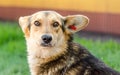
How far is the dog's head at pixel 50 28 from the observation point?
6289mm

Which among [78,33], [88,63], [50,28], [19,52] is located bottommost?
[78,33]

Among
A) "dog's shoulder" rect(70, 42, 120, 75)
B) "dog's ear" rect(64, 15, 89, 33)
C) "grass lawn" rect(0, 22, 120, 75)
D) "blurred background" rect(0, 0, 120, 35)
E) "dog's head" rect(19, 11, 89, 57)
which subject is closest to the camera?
"dog's shoulder" rect(70, 42, 120, 75)

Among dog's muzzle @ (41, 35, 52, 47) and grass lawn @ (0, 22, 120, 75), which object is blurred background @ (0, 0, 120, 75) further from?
dog's muzzle @ (41, 35, 52, 47)

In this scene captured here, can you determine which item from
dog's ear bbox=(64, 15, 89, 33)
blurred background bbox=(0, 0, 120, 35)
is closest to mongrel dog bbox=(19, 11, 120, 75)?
dog's ear bbox=(64, 15, 89, 33)

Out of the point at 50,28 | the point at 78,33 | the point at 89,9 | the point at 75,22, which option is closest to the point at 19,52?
the point at 78,33

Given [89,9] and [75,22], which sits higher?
[75,22]

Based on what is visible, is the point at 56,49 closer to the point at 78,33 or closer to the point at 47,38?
the point at 47,38

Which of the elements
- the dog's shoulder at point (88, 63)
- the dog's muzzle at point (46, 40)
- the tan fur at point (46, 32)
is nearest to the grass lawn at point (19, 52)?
the dog's shoulder at point (88, 63)

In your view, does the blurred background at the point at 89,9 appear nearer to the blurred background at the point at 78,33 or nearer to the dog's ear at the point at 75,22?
the blurred background at the point at 78,33

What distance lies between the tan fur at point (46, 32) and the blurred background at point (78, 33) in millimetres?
2104

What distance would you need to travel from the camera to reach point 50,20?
249 inches

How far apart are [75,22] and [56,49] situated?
1.42 feet

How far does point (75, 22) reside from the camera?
21.5 feet

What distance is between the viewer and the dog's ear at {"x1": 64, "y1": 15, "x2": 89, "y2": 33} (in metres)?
6.53
